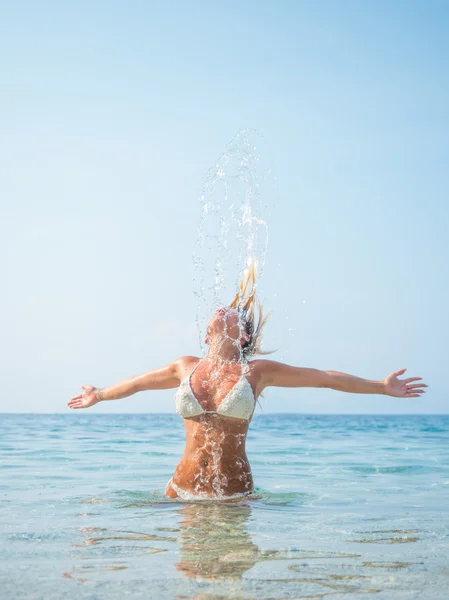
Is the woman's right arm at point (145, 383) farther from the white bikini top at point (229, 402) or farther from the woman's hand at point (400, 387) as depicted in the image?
the woman's hand at point (400, 387)

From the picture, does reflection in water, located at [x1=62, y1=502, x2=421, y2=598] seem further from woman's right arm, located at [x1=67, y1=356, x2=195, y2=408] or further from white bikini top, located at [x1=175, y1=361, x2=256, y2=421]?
woman's right arm, located at [x1=67, y1=356, x2=195, y2=408]

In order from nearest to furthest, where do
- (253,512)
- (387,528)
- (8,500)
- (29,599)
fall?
(29,599) < (387,528) < (253,512) < (8,500)

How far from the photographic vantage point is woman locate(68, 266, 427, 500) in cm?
703

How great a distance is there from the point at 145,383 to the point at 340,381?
1.96m

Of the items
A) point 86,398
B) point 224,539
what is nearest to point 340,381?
point 224,539

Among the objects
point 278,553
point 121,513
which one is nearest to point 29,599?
point 278,553

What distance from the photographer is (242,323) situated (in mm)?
7547

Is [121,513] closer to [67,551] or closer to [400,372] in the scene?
[67,551]

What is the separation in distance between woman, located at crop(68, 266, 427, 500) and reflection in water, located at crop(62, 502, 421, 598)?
862 mm

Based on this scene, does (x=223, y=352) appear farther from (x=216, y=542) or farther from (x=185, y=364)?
(x=216, y=542)

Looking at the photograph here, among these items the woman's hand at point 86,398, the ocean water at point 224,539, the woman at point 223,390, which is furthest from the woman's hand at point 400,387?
the woman's hand at point 86,398

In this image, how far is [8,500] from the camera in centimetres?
772

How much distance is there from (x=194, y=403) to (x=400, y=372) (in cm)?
203

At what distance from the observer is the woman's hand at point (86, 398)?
7785mm
